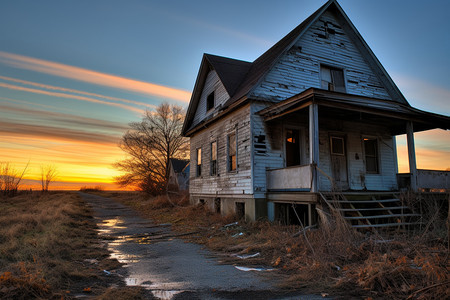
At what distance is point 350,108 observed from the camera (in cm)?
994

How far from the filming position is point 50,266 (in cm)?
554

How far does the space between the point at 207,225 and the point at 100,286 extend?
7.62 meters

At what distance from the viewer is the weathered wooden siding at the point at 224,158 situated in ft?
39.9

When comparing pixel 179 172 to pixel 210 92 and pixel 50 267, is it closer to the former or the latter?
pixel 210 92

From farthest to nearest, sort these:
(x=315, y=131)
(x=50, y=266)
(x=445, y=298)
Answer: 1. (x=315, y=131)
2. (x=50, y=266)
3. (x=445, y=298)

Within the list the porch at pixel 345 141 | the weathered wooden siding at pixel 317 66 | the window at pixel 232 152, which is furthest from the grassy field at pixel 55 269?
the weathered wooden siding at pixel 317 66

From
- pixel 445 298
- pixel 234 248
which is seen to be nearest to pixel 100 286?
pixel 234 248

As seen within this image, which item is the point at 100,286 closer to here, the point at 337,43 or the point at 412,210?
the point at 412,210

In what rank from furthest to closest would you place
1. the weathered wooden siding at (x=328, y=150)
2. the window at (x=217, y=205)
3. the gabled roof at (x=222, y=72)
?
1. the window at (x=217, y=205)
2. the gabled roof at (x=222, y=72)
3. the weathered wooden siding at (x=328, y=150)

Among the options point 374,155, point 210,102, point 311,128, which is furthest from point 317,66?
point 210,102

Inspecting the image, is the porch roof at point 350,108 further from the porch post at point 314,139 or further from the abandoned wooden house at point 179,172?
the abandoned wooden house at point 179,172

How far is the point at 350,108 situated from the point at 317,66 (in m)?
4.25

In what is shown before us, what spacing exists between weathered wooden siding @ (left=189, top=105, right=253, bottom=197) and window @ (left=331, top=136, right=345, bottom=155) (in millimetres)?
3740

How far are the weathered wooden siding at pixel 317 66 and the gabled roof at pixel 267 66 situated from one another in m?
0.25
